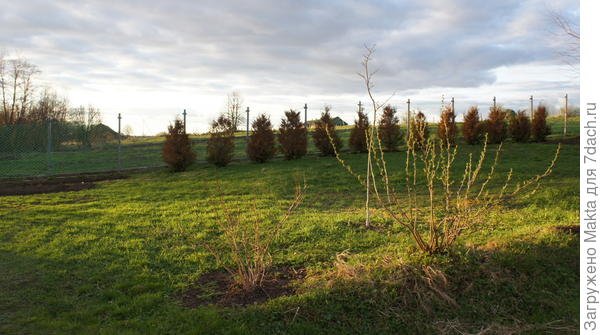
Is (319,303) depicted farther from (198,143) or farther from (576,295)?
(198,143)

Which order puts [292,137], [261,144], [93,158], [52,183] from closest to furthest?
[52,183] < [261,144] < [292,137] < [93,158]

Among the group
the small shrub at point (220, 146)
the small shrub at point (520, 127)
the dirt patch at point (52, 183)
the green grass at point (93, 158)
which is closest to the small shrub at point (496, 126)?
the small shrub at point (520, 127)

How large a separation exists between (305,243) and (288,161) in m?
9.24

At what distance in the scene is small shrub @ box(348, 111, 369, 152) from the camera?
15.9m

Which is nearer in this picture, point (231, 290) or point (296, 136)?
point (231, 290)

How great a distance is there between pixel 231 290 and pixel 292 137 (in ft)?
36.8

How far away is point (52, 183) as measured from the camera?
12781 millimetres

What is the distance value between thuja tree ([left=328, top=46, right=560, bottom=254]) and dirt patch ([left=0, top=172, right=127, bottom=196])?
737 cm

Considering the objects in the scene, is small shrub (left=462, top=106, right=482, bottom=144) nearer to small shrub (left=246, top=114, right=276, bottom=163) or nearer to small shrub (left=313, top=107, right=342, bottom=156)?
small shrub (left=313, top=107, right=342, bottom=156)

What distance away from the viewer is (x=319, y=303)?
3.84 metres

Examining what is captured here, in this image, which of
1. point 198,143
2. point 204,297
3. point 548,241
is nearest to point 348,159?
point 198,143

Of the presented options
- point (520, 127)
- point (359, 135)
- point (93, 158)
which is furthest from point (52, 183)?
point (520, 127)

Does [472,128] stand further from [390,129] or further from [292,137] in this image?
[292,137]

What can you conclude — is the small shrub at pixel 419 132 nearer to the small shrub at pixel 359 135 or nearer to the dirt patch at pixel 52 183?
the dirt patch at pixel 52 183
